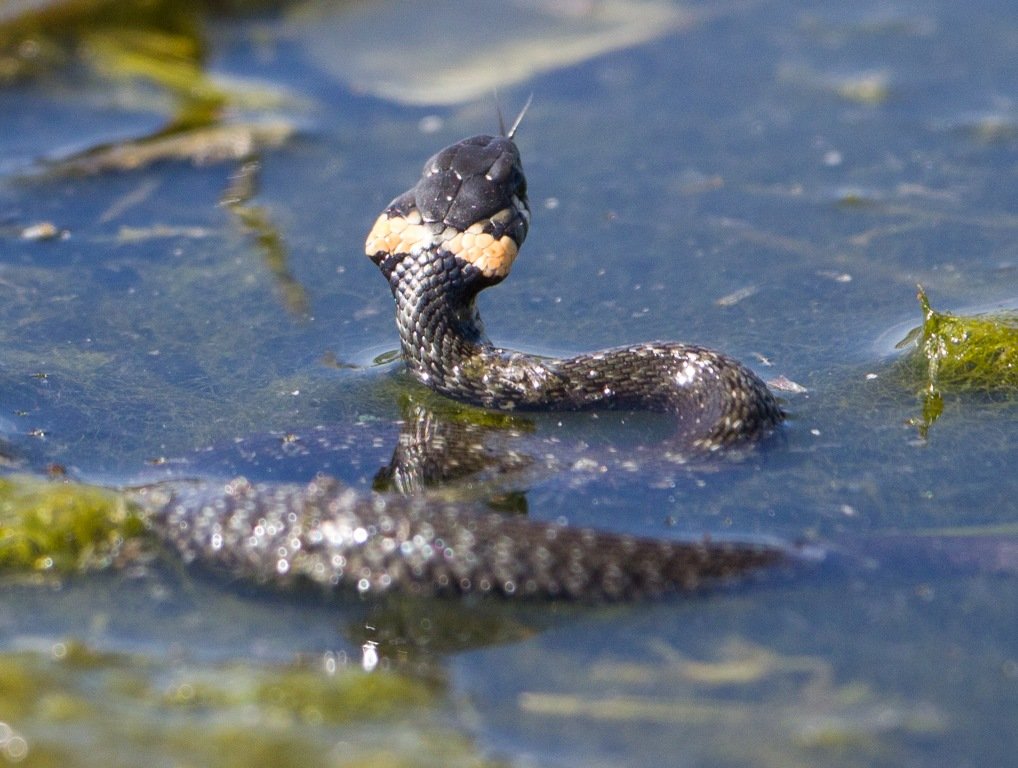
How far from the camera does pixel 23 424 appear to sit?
20.2 feet

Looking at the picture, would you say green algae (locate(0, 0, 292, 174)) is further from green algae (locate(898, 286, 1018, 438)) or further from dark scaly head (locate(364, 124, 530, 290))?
green algae (locate(898, 286, 1018, 438))

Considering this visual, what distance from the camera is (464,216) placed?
21.1ft

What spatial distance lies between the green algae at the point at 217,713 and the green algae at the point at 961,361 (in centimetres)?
282

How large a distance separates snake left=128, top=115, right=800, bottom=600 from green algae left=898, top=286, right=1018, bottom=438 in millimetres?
773

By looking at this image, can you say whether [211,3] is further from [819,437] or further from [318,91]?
[819,437]

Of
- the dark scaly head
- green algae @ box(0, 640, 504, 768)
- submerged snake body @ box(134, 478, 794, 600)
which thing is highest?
the dark scaly head

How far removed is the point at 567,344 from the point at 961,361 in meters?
1.85

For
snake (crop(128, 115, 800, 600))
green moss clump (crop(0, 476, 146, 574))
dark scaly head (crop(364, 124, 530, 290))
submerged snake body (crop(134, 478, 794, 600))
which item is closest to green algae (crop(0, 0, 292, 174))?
dark scaly head (crop(364, 124, 530, 290))

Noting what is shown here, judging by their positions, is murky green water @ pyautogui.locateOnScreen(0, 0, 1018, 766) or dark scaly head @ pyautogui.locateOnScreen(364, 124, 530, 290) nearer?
murky green water @ pyautogui.locateOnScreen(0, 0, 1018, 766)

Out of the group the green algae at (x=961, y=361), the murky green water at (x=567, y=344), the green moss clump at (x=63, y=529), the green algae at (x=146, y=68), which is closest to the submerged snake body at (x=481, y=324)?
the murky green water at (x=567, y=344)

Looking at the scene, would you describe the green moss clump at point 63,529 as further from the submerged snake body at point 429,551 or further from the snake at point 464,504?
the submerged snake body at point 429,551

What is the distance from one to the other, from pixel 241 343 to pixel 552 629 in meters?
2.85

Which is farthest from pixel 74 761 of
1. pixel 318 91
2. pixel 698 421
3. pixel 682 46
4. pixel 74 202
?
pixel 682 46

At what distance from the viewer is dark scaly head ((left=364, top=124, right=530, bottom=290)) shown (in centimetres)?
640
